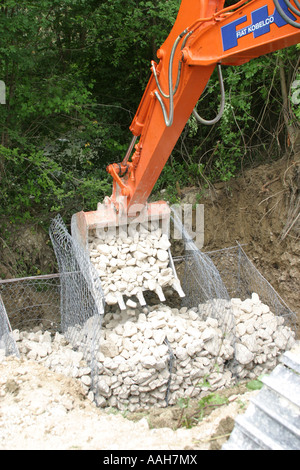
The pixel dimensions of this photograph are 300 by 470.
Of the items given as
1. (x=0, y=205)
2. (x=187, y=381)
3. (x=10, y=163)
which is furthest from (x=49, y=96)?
(x=187, y=381)

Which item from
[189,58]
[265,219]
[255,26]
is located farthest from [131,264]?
[255,26]

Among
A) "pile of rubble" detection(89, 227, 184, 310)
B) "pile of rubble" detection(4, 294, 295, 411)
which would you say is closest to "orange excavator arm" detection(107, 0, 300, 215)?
"pile of rubble" detection(89, 227, 184, 310)

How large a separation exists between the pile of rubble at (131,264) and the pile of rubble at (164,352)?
296 mm

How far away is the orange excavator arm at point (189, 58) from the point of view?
2.84 meters

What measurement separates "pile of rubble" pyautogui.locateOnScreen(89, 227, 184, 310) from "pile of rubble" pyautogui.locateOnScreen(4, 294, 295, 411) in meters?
0.30

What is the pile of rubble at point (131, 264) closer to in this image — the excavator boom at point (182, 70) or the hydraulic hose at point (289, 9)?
the excavator boom at point (182, 70)

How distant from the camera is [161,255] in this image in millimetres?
4848

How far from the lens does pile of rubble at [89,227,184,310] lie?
461 centimetres

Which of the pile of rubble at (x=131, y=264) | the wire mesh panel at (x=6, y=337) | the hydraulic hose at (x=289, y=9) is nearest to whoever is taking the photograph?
the hydraulic hose at (x=289, y=9)

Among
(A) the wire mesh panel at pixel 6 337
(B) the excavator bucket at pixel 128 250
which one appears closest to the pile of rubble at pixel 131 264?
(B) the excavator bucket at pixel 128 250

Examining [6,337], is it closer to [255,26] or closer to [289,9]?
[255,26]

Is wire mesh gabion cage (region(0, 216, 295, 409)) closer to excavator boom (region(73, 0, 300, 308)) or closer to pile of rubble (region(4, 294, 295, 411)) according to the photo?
pile of rubble (region(4, 294, 295, 411))

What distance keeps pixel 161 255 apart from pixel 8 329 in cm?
173

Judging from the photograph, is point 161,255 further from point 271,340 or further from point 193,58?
point 193,58
